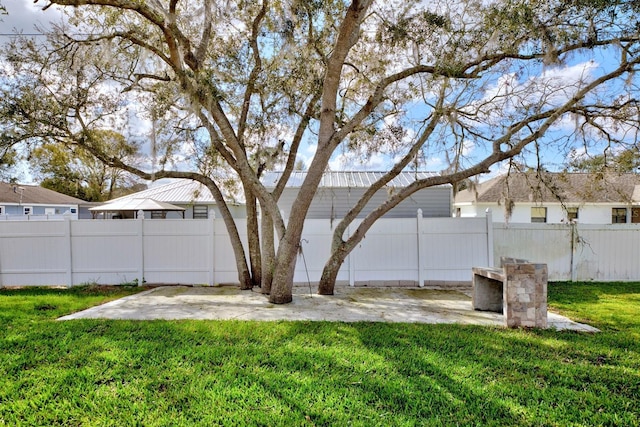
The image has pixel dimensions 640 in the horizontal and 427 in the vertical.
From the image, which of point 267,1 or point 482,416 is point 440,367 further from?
point 267,1

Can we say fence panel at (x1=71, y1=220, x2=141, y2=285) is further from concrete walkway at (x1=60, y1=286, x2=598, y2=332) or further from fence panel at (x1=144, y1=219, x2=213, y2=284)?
concrete walkway at (x1=60, y1=286, x2=598, y2=332)

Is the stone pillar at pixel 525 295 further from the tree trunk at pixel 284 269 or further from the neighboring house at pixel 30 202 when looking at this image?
the neighboring house at pixel 30 202

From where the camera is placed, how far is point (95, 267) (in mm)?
7422

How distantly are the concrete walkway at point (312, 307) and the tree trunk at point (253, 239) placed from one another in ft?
1.49

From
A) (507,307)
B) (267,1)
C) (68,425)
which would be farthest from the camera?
(267,1)

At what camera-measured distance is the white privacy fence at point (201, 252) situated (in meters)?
7.35

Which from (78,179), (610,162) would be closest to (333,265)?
(610,162)

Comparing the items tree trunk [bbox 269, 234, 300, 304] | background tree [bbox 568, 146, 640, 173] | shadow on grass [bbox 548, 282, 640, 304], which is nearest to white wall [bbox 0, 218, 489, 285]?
shadow on grass [bbox 548, 282, 640, 304]

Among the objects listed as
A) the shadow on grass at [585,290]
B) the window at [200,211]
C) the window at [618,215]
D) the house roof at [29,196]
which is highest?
the house roof at [29,196]

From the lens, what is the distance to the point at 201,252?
748 centimetres

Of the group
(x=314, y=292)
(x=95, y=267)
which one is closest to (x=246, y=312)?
(x=314, y=292)

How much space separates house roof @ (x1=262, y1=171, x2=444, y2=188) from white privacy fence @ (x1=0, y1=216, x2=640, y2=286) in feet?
13.4

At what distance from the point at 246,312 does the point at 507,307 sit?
11.7 ft

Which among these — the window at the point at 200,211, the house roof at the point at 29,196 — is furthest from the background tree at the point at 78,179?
the window at the point at 200,211
